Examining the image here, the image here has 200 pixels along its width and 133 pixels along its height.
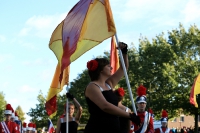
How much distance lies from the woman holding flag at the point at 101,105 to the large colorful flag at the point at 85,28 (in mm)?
1236

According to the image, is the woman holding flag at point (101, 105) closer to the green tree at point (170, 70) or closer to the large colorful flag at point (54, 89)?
the large colorful flag at point (54, 89)

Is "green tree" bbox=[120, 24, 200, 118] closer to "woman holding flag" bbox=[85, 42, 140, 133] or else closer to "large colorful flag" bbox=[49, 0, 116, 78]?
"large colorful flag" bbox=[49, 0, 116, 78]

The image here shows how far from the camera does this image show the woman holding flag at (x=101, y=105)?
542 cm

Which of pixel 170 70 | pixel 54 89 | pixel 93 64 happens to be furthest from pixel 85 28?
pixel 170 70

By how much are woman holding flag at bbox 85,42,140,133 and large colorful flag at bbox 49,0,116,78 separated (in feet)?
4.06

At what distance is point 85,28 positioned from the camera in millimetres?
7594

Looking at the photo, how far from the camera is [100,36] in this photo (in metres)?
7.20

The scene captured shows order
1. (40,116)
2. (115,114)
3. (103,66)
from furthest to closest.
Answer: (40,116)
(103,66)
(115,114)

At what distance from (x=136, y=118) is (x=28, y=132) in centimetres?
1581

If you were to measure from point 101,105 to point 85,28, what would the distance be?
243 centimetres

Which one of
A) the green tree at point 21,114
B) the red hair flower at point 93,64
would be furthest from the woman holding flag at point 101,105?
the green tree at point 21,114

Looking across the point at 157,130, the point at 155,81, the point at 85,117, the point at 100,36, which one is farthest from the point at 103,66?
the point at 85,117

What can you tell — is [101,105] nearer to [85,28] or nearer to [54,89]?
[85,28]

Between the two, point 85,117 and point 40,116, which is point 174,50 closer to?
point 85,117
